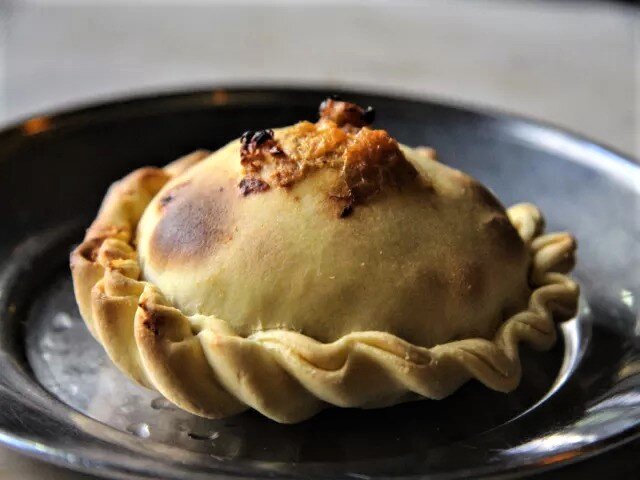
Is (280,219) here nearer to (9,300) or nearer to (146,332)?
(146,332)

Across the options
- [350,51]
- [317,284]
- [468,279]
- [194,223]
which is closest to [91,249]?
[194,223]

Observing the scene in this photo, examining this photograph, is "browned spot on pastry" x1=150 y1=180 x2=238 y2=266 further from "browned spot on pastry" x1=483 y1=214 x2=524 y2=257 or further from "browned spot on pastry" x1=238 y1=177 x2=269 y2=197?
"browned spot on pastry" x1=483 y1=214 x2=524 y2=257

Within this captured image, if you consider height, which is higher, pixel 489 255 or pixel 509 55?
pixel 509 55

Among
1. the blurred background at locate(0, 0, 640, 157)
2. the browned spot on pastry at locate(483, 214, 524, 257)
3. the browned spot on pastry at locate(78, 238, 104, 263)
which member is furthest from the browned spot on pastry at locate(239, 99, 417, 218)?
the blurred background at locate(0, 0, 640, 157)

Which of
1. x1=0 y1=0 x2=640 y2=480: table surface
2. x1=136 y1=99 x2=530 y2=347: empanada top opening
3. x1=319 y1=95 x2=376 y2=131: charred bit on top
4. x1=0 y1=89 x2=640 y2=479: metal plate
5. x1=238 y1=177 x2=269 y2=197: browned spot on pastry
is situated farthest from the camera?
x1=0 y1=0 x2=640 y2=480: table surface

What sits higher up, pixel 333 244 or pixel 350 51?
pixel 350 51

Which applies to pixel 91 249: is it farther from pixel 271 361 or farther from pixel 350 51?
pixel 350 51

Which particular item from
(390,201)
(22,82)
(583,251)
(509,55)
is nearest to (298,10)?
(509,55)
